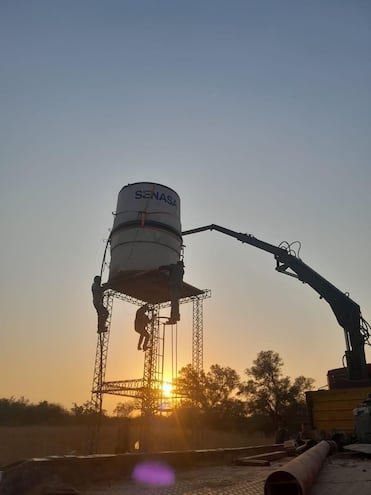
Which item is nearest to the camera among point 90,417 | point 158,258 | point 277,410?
point 158,258

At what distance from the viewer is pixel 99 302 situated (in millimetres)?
27703

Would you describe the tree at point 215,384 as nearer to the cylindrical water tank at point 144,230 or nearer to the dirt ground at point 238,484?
the cylindrical water tank at point 144,230

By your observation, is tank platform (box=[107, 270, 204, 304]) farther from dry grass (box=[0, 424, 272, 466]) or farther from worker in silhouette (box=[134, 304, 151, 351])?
dry grass (box=[0, 424, 272, 466])

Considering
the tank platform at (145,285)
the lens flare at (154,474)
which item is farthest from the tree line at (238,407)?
the lens flare at (154,474)

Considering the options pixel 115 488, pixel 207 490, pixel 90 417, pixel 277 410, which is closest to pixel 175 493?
pixel 207 490

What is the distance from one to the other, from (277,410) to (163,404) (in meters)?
29.9

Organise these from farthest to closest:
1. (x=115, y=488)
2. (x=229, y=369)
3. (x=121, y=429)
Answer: (x=229, y=369), (x=121, y=429), (x=115, y=488)

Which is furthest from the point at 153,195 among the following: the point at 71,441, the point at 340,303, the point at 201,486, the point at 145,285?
the point at 201,486

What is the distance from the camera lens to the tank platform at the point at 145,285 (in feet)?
87.7

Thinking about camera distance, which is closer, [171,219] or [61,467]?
[61,467]

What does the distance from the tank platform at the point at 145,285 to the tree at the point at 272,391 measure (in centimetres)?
3438

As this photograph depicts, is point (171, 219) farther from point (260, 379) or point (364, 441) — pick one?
point (260, 379)

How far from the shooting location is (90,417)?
1287 inches

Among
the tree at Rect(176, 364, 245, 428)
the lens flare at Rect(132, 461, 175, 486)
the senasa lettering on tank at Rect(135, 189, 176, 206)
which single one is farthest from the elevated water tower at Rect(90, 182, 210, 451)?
the tree at Rect(176, 364, 245, 428)
